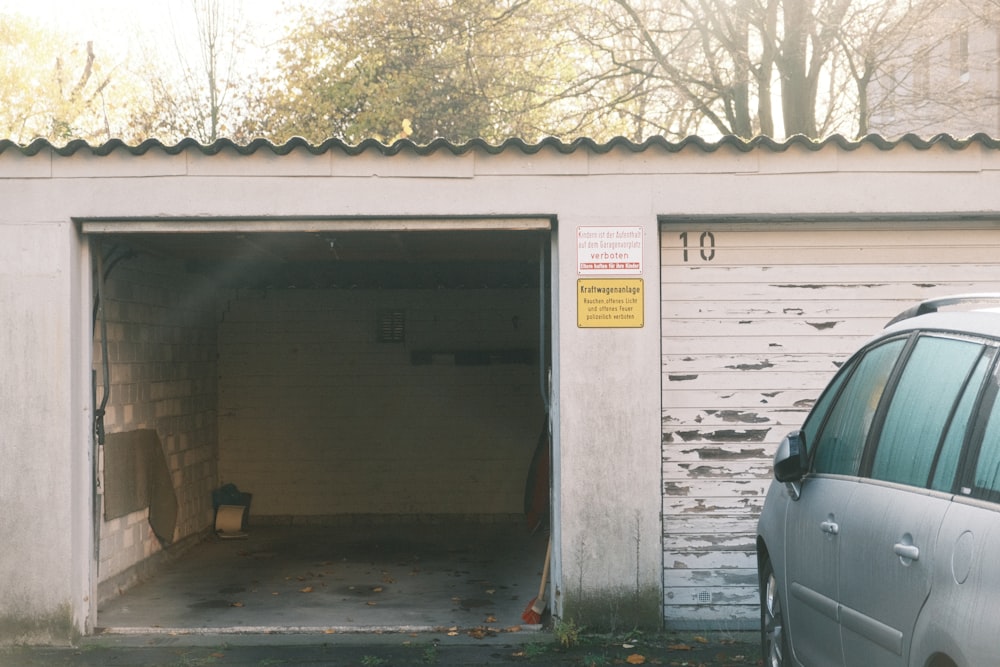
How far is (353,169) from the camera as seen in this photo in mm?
7277

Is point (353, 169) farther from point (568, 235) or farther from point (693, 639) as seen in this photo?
point (693, 639)

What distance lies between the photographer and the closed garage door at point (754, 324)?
746 centimetres

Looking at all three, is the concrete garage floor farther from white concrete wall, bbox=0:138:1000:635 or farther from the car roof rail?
the car roof rail

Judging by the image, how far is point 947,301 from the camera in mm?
4172

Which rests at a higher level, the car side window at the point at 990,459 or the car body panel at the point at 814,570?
the car side window at the point at 990,459

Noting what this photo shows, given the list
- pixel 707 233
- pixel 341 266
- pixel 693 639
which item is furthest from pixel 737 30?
pixel 693 639

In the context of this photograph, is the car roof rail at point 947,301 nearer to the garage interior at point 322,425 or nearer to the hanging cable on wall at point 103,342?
the garage interior at point 322,425

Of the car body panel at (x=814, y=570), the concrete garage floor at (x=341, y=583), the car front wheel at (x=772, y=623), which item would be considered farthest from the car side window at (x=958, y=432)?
the concrete garage floor at (x=341, y=583)

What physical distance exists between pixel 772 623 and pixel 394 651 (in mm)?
2606

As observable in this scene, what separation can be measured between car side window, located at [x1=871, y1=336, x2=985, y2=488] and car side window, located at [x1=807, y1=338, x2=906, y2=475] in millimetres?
197

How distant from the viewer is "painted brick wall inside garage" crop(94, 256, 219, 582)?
30.1ft

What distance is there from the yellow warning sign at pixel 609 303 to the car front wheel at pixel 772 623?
84.2 inches

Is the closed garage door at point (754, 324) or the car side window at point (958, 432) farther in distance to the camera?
the closed garage door at point (754, 324)

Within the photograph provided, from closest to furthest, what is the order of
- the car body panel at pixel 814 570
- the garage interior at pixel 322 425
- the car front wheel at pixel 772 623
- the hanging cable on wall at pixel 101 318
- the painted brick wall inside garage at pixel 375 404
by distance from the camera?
the car body panel at pixel 814 570
the car front wheel at pixel 772 623
the hanging cable on wall at pixel 101 318
the garage interior at pixel 322 425
the painted brick wall inside garage at pixel 375 404
